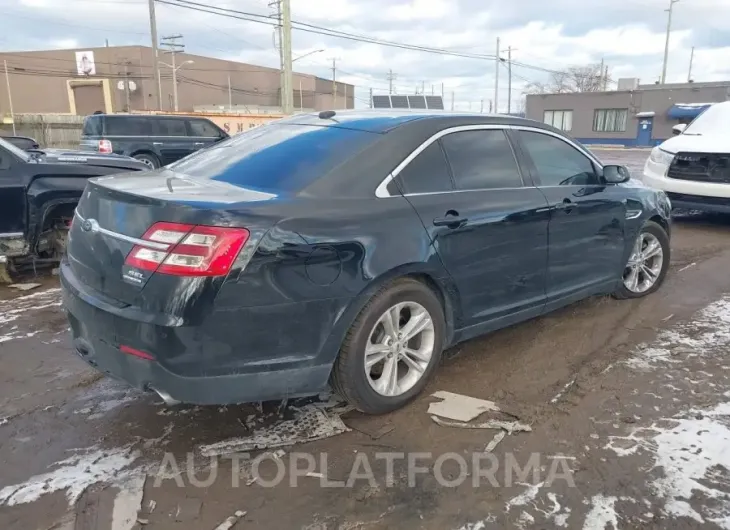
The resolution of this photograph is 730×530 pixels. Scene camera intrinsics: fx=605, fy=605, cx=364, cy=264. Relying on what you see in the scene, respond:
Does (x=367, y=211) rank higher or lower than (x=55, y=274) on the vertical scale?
higher

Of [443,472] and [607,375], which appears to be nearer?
[443,472]

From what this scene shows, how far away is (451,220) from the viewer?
3.52m

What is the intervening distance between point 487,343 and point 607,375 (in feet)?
2.87

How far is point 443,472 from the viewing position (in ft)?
9.42

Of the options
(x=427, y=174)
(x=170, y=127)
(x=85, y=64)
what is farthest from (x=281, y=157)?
(x=85, y=64)

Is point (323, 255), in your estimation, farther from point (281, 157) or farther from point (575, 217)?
point (575, 217)

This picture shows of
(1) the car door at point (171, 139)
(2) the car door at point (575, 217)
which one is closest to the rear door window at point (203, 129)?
(1) the car door at point (171, 139)

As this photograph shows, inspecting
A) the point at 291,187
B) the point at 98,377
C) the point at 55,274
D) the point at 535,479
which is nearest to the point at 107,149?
the point at 55,274

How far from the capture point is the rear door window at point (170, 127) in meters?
16.4

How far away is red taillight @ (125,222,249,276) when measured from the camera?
8.75 feet

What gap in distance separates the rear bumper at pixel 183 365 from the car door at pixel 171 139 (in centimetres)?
1401

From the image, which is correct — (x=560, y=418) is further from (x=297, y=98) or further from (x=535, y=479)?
(x=297, y=98)

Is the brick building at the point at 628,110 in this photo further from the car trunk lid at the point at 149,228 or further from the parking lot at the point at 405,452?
the car trunk lid at the point at 149,228

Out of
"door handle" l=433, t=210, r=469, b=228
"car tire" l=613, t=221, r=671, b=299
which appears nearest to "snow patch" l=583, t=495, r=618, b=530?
"door handle" l=433, t=210, r=469, b=228
